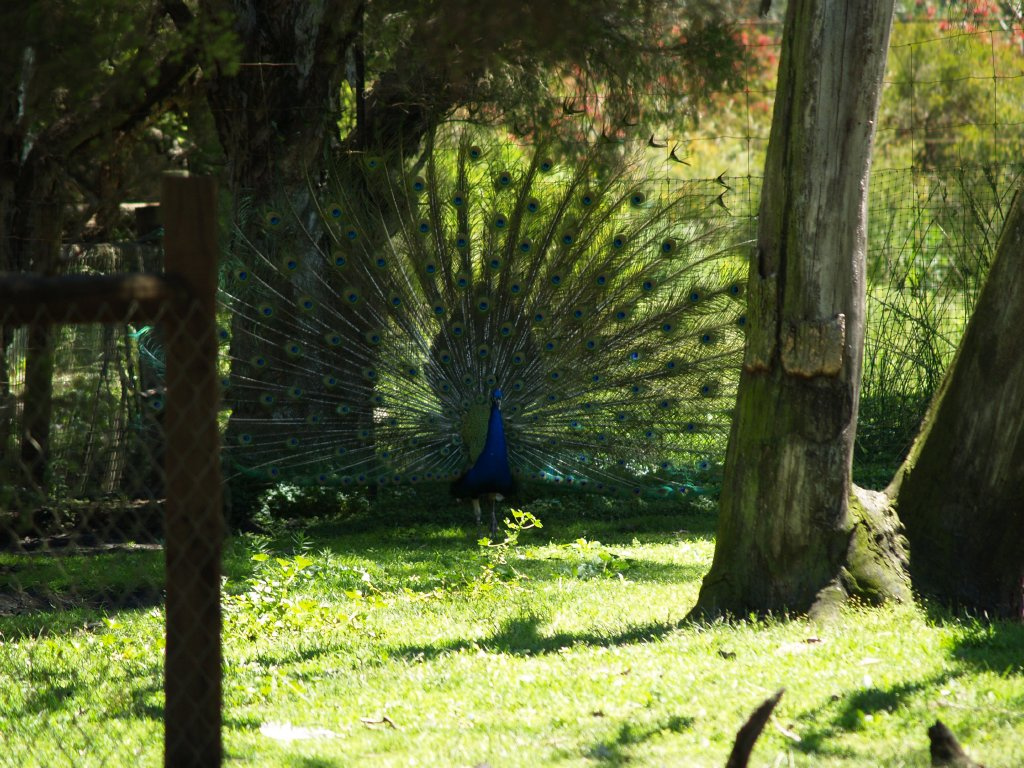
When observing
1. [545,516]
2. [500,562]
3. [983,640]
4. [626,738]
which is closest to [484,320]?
[545,516]

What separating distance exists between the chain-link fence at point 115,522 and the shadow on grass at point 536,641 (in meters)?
1.18

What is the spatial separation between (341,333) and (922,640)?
5308 millimetres

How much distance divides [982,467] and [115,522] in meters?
4.33

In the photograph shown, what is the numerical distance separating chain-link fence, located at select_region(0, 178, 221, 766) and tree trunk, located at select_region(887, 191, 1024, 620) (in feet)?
10.9

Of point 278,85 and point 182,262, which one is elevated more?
point 278,85

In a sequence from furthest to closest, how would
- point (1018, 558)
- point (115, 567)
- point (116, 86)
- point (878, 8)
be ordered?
point (115, 567) → point (116, 86) → point (1018, 558) → point (878, 8)

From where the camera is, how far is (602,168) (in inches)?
319

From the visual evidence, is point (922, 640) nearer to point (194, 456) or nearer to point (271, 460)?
point (194, 456)

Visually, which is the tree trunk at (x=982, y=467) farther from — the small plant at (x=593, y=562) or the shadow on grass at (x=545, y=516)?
the shadow on grass at (x=545, y=516)

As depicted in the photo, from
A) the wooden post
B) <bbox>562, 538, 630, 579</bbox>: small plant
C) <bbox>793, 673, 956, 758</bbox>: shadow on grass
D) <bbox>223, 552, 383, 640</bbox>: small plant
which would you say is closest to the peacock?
<bbox>562, 538, 630, 579</bbox>: small plant

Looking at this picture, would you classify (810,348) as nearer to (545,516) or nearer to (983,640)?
(983,640)

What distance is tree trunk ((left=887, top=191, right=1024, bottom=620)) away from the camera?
4598 mm

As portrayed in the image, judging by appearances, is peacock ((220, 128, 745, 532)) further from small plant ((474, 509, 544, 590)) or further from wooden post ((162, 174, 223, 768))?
wooden post ((162, 174, 223, 768))

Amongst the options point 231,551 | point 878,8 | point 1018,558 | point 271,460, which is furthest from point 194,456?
point 271,460
